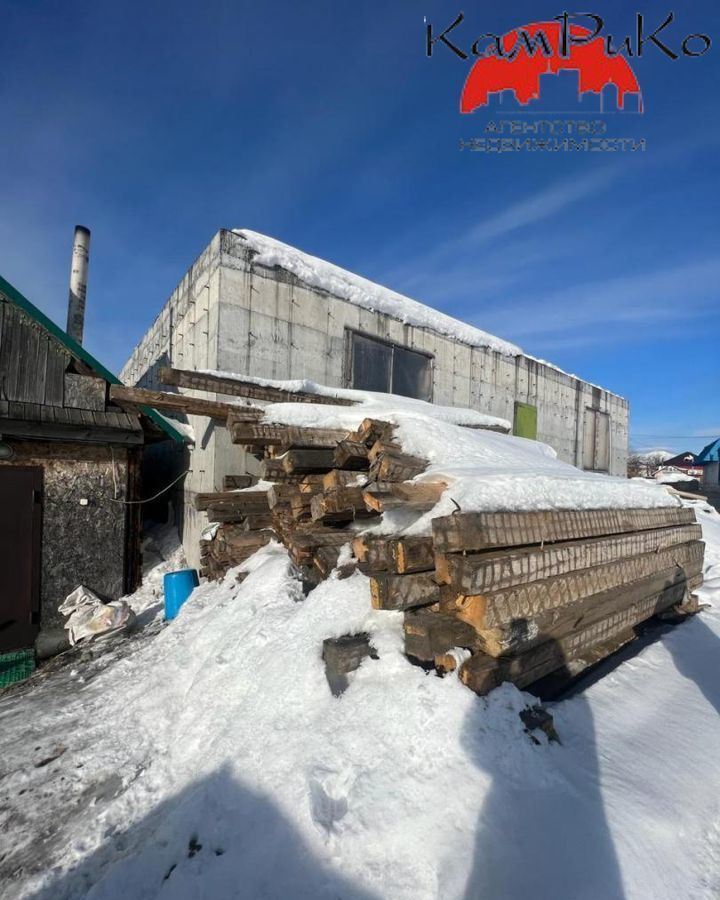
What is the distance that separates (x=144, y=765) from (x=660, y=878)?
11.4ft

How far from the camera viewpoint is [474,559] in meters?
2.58

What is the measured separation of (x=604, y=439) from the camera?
17047mm

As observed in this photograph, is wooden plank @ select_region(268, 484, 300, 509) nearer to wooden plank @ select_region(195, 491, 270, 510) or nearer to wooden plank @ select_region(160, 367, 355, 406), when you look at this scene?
wooden plank @ select_region(195, 491, 270, 510)

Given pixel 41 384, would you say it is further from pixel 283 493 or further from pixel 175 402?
pixel 283 493

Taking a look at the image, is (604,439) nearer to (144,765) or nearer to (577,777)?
(577,777)

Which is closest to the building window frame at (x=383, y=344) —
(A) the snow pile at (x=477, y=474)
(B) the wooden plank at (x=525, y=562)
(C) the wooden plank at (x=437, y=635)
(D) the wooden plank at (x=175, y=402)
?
(A) the snow pile at (x=477, y=474)

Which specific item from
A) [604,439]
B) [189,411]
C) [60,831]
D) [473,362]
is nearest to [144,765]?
[60,831]

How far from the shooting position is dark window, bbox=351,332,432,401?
371 inches

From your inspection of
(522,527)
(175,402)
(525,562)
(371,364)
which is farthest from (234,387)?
(525,562)

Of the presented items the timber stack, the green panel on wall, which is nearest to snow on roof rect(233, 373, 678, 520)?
the timber stack

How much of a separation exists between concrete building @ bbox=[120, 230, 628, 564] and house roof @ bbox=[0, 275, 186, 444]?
0.67 m

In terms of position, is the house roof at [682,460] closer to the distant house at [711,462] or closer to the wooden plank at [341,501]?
the distant house at [711,462]

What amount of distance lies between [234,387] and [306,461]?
2.83m

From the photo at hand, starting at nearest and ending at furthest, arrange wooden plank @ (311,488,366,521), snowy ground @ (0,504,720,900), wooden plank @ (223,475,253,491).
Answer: snowy ground @ (0,504,720,900) → wooden plank @ (311,488,366,521) → wooden plank @ (223,475,253,491)
